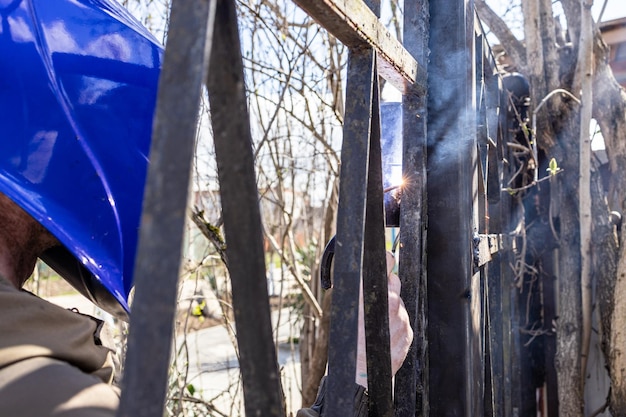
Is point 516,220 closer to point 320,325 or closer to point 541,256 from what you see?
point 541,256

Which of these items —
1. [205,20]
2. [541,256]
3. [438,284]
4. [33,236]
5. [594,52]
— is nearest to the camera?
[205,20]

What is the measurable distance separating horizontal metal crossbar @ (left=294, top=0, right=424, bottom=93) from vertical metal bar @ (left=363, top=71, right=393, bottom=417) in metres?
0.09

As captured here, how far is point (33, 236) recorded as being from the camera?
46.3 inches

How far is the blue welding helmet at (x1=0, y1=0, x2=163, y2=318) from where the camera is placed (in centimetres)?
108

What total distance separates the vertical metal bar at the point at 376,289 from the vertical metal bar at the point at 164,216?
0.63 metres

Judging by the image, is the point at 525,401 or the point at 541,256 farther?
A: the point at 541,256

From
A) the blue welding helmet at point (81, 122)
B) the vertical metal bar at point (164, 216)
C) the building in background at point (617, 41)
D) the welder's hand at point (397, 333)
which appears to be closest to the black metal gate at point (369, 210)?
the vertical metal bar at point (164, 216)

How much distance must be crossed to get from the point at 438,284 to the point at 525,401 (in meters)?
2.59

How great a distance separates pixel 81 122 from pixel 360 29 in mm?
603

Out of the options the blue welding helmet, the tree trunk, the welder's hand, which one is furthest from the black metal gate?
the tree trunk

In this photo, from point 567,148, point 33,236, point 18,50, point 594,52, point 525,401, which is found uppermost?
point 594,52

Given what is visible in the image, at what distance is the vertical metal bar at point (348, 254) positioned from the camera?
1104 millimetres

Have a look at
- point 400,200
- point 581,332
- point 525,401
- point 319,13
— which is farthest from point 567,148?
Answer: point 319,13

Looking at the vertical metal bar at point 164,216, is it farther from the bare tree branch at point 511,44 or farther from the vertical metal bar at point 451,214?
the bare tree branch at point 511,44
